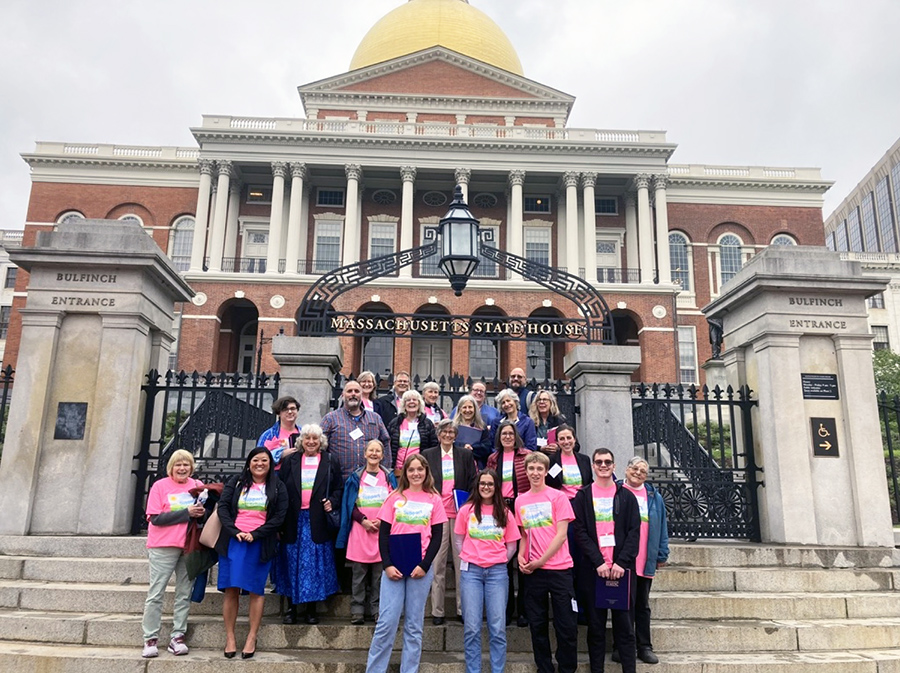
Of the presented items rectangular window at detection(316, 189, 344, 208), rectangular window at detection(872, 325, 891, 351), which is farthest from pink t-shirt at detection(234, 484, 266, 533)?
rectangular window at detection(872, 325, 891, 351)

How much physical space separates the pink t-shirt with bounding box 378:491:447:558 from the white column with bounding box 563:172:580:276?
3580 cm

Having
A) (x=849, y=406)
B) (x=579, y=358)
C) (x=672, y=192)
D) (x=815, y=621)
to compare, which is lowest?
(x=815, y=621)

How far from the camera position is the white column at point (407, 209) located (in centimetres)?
3991

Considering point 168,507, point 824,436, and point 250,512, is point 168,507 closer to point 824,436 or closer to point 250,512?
point 250,512

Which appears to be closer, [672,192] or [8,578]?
[8,578]

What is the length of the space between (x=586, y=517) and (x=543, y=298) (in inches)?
1322

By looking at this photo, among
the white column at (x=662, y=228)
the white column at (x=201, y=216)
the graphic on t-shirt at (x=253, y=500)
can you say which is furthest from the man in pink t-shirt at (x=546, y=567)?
the white column at (x=662, y=228)

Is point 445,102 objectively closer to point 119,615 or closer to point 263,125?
point 263,125

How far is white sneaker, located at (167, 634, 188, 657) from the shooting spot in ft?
17.9

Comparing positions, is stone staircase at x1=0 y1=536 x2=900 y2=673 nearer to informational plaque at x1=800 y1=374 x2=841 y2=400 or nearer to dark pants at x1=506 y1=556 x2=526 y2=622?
dark pants at x1=506 y1=556 x2=526 y2=622

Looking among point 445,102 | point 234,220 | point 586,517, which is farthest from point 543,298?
point 586,517

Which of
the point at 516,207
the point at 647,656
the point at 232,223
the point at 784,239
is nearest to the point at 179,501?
the point at 647,656

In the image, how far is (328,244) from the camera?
43.1m

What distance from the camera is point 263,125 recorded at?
40750mm
